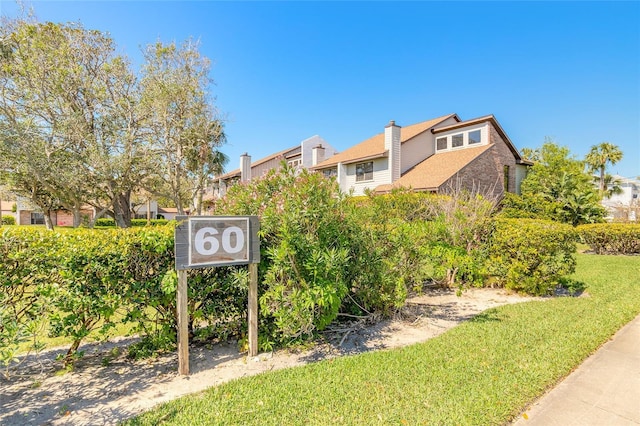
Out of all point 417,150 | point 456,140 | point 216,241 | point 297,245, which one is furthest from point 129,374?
point 456,140

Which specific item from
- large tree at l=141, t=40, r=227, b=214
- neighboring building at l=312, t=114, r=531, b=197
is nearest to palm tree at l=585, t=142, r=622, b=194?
neighboring building at l=312, t=114, r=531, b=197

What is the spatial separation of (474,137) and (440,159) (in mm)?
2572

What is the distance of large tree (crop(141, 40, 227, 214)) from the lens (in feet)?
58.2

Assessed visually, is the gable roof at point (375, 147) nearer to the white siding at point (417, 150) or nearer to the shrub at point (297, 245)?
the white siding at point (417, 150)

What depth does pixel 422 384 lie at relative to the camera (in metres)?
3.17

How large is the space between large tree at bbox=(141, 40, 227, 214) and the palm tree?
142 feet

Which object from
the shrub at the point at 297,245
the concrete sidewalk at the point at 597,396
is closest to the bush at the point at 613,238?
the concrete sidewalk at the point at 597,396

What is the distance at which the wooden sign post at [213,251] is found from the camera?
3.35 meters

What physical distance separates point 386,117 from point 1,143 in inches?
807

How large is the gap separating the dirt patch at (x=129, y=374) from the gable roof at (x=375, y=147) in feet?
56.1

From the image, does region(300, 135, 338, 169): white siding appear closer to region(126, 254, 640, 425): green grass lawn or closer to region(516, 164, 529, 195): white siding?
region(516, 164, 529, 195): white siding

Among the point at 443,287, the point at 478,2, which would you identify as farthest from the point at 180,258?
the point at 478,2

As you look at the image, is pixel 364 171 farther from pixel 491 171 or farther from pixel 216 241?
pixel 216 241

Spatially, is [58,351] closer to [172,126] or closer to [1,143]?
[1,143]
